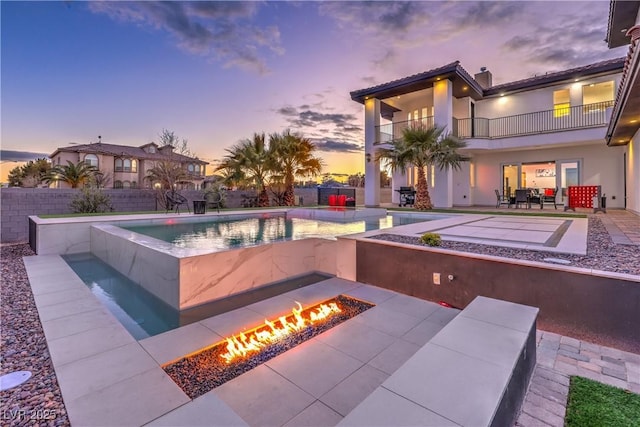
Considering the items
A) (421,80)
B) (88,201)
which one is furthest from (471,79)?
(88,201)

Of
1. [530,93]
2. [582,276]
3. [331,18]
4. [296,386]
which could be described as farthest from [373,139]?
[296,386]

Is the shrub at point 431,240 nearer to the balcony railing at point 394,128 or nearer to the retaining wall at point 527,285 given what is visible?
the retaining wall at point 527,285

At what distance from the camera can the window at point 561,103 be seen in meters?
15.2

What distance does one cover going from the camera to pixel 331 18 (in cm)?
1255

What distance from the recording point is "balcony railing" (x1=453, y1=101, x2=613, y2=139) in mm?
14391

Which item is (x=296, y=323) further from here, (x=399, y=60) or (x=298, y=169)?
(x=399, y=60)

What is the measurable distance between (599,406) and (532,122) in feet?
57.4

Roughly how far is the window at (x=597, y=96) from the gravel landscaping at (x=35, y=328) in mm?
11840

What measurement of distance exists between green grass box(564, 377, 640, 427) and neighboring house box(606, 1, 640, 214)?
4398 mm

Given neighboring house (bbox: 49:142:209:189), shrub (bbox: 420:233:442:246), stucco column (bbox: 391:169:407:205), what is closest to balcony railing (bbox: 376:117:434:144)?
stucco column (bbox: 391:169:407:205)

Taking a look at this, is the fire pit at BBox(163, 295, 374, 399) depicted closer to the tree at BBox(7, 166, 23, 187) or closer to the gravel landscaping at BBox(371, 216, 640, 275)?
the gravel landscaping at BBox(371, 216, 640, 275)

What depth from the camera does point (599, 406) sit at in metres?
2.14

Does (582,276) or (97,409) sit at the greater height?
(582,276)

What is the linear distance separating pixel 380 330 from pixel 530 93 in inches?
712
